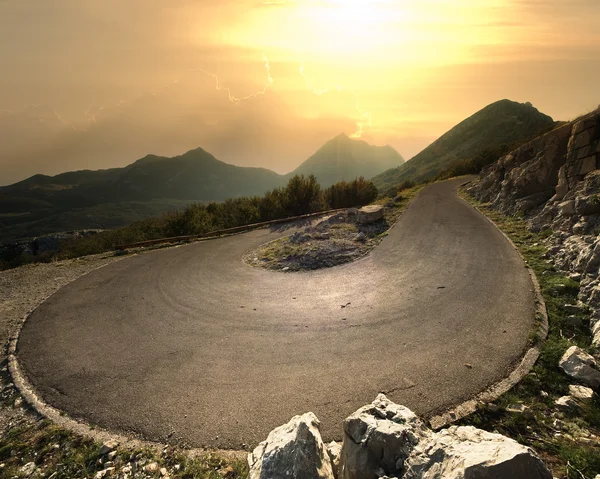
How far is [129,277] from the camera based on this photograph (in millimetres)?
14086

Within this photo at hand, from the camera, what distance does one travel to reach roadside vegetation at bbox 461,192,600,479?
424cm

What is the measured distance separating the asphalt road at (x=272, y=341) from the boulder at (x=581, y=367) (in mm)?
821

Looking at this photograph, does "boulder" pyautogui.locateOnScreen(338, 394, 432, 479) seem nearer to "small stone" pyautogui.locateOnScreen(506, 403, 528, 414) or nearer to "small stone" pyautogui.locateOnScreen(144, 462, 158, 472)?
"small stone" pyautogui.locateOnScreen(506, 403, 528, 414)

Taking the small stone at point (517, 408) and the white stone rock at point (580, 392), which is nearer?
the small stone at point (517, 408)

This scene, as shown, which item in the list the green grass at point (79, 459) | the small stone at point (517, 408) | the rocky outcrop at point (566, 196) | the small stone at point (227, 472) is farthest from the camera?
the rocky outcrop at point (566, 196)

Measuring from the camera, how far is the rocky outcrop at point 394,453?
2787mm

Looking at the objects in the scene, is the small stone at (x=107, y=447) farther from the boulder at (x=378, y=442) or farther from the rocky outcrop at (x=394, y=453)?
the boulder at (x=378, y=442)

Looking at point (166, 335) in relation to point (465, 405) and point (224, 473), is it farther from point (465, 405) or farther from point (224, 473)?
point (465, 405)

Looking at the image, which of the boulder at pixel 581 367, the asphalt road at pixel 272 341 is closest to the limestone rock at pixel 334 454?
the asphalt road at pixel 272 341

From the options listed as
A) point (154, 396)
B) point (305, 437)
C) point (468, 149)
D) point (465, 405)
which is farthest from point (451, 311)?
point (468, 149)

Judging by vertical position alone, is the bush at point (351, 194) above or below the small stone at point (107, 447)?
above

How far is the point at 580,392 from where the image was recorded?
5402mm

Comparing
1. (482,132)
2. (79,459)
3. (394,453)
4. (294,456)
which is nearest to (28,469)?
(79,459)

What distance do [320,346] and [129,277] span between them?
1091 cm
